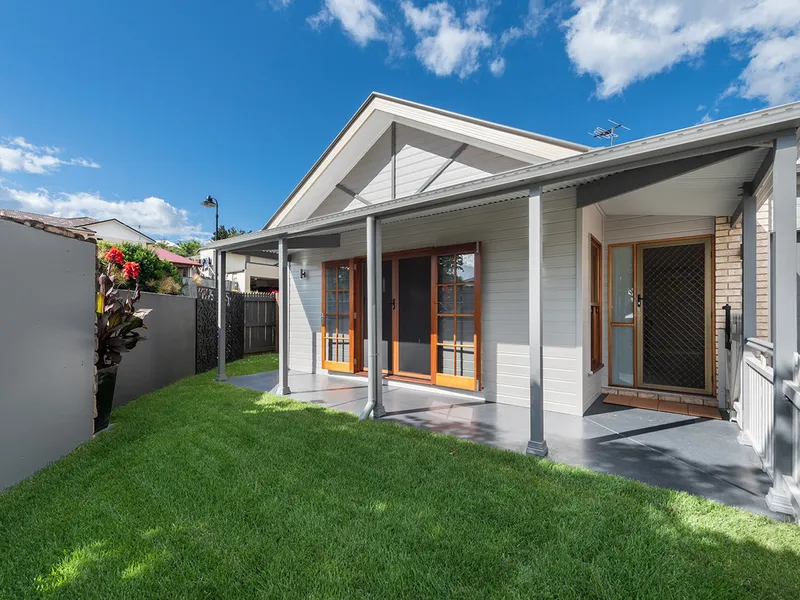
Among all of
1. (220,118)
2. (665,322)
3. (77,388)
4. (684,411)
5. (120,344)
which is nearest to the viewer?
(77,388)

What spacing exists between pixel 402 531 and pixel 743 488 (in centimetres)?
239

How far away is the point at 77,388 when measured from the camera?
3.33m

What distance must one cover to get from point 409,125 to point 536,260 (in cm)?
356

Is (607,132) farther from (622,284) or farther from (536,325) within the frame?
(536,325)

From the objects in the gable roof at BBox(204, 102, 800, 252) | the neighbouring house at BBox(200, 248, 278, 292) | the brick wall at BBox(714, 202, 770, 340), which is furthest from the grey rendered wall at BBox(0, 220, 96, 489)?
the neighbouring house at BBox(200, 248, 278, 292)

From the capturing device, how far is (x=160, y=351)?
5.93 metres

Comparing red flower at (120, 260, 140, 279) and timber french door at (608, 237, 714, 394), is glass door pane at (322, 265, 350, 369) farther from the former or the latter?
timber french door at (608, 237, 714, 394)

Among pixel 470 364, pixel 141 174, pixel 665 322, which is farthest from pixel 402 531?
pixel 141 174

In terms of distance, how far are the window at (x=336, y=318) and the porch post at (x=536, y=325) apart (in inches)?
156

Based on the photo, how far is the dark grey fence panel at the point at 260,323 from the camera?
9922 millimetres

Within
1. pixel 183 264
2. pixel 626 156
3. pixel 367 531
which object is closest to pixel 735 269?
pixel 626 156

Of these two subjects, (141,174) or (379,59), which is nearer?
A: (379,59)

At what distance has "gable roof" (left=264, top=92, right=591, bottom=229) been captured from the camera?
4383 millimetres

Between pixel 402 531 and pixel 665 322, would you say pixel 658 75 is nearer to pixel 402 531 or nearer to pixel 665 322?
pixel 665 322
